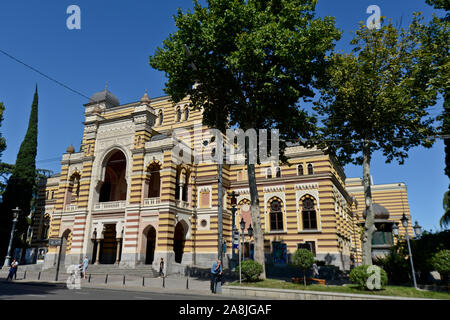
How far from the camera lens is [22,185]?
125 ft

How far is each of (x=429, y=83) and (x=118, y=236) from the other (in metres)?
27.7

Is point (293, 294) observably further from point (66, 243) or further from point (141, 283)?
point (66, 243)

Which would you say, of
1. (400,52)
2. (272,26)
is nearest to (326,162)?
(400,52)

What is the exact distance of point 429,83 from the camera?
16828 mm

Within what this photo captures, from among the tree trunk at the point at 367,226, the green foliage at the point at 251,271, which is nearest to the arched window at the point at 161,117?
the green foliage at the point at 251,271

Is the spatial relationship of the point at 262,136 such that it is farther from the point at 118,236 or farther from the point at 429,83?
the point at 118,236

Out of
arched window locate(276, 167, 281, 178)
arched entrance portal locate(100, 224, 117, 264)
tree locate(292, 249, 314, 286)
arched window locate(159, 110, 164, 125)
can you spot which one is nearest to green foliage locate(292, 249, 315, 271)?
tree locate(292, 249, 314, 286)

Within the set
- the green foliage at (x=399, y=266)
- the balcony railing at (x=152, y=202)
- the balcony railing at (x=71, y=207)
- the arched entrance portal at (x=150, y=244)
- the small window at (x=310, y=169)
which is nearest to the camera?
the green foliage at (x=399, y=266)

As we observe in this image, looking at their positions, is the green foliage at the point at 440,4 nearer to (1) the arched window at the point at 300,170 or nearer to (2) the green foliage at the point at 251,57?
(2) the green foliage at the point at 251,57

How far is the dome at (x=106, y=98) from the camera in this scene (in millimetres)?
42562

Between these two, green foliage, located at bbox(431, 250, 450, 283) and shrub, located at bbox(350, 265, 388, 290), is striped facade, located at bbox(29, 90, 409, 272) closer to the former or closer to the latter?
green foliage, located at bbox(431, 250, 450, 283)

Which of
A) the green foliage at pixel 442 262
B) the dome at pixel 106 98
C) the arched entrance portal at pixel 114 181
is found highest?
the dome at pixel 106 98

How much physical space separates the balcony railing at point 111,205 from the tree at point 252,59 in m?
14.6

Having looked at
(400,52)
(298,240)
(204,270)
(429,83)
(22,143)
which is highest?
(22,143)
